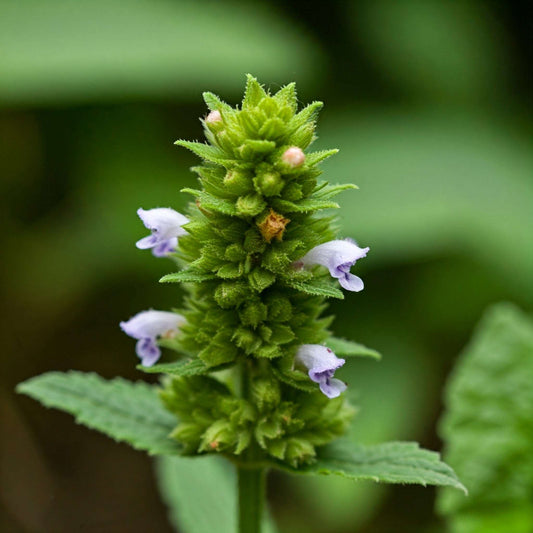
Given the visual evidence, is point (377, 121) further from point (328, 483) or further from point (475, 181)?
point (328, 483)

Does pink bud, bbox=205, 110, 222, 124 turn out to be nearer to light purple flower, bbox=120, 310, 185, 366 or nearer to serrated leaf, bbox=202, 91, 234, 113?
serrated leaf, bbox=202, 91, 234, 113

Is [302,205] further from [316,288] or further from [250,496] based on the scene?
[250,496]

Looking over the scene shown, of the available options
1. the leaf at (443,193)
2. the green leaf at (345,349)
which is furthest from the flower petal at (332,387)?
the leaf at (443,193)

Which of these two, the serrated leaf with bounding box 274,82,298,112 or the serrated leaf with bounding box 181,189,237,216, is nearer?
the serrated leaf with bounding box 181,189,237,216

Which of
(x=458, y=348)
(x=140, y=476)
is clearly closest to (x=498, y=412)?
(x=458, y=348)

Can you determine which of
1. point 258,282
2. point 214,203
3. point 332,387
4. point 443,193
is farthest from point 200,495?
point 443,193

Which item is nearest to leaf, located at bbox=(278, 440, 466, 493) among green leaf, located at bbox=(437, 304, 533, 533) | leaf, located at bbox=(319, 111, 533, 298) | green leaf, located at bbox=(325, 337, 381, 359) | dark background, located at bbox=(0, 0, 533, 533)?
green leaf, located at bbox=(325, 337, 381, 359)

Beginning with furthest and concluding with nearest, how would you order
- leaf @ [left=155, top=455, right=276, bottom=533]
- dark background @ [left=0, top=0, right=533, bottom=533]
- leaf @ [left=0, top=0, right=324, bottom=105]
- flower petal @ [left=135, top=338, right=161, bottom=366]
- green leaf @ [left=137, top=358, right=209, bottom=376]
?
leaf @ [left=0, top=0, right=324, bottom=105]
dark background @ [left=0, top=0, right=533, bottom=533]
leaf @ [left=155, top=455, right=276, bottom=533]
flower petal @ [left=135, top=338, right=161, bottom=366]
green leaf @ [left=137, top=358, right=209, bottom=376]
